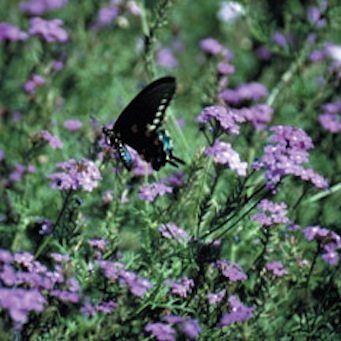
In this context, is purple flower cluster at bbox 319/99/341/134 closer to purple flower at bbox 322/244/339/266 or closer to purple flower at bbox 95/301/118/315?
purple flower at bbox 322/244/339/266

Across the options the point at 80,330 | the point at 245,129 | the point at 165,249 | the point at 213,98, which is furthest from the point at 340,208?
the point at 80,330

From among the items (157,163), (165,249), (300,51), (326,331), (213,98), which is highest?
(300,51)

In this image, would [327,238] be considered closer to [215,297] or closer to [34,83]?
[215,297]

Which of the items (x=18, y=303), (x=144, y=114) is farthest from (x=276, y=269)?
(x=18, y=303)

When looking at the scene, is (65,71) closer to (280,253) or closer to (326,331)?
(280,253)

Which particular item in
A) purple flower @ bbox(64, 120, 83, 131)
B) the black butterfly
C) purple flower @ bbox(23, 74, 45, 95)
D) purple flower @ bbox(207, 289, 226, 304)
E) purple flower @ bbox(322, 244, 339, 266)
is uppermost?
the black butterfly

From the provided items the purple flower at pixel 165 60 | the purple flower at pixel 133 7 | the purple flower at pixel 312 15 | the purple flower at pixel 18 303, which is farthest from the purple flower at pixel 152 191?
the purple flower at pixel 165 60

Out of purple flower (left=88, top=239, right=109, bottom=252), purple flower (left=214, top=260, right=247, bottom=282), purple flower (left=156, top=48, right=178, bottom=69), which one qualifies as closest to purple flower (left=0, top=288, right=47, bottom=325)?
purple flower (left=88, top=239, right=109, bottom=252)
